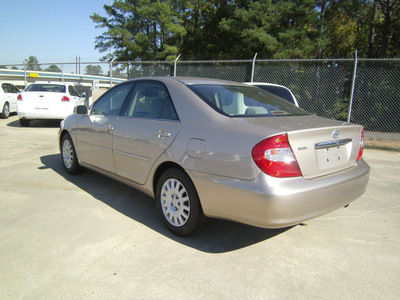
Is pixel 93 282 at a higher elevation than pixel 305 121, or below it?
below

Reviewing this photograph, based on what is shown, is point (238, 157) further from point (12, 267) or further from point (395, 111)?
point (395, 111)

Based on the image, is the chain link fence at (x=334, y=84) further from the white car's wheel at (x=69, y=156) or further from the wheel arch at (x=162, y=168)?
the wheel arch at (x=162, y=168)

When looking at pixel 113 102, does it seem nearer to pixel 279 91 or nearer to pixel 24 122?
pixel 279 91

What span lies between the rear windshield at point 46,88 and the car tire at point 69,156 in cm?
627

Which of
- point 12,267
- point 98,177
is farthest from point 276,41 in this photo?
point 12,267

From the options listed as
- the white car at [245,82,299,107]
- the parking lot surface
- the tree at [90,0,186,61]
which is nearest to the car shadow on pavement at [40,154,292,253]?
the parking lot surface

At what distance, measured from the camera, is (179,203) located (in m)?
3.03

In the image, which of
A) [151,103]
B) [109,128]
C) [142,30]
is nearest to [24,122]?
[109,128]

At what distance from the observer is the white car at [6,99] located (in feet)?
40.1

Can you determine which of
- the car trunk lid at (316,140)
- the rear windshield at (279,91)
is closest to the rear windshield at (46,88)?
the rear windshield at (279,91)

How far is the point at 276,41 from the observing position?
14.6 meters

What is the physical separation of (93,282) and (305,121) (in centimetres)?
227

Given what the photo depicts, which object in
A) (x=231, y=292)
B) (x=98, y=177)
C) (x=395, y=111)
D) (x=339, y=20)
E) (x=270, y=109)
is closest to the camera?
(x=231, y=292)

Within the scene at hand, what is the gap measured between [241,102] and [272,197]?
1.25m
